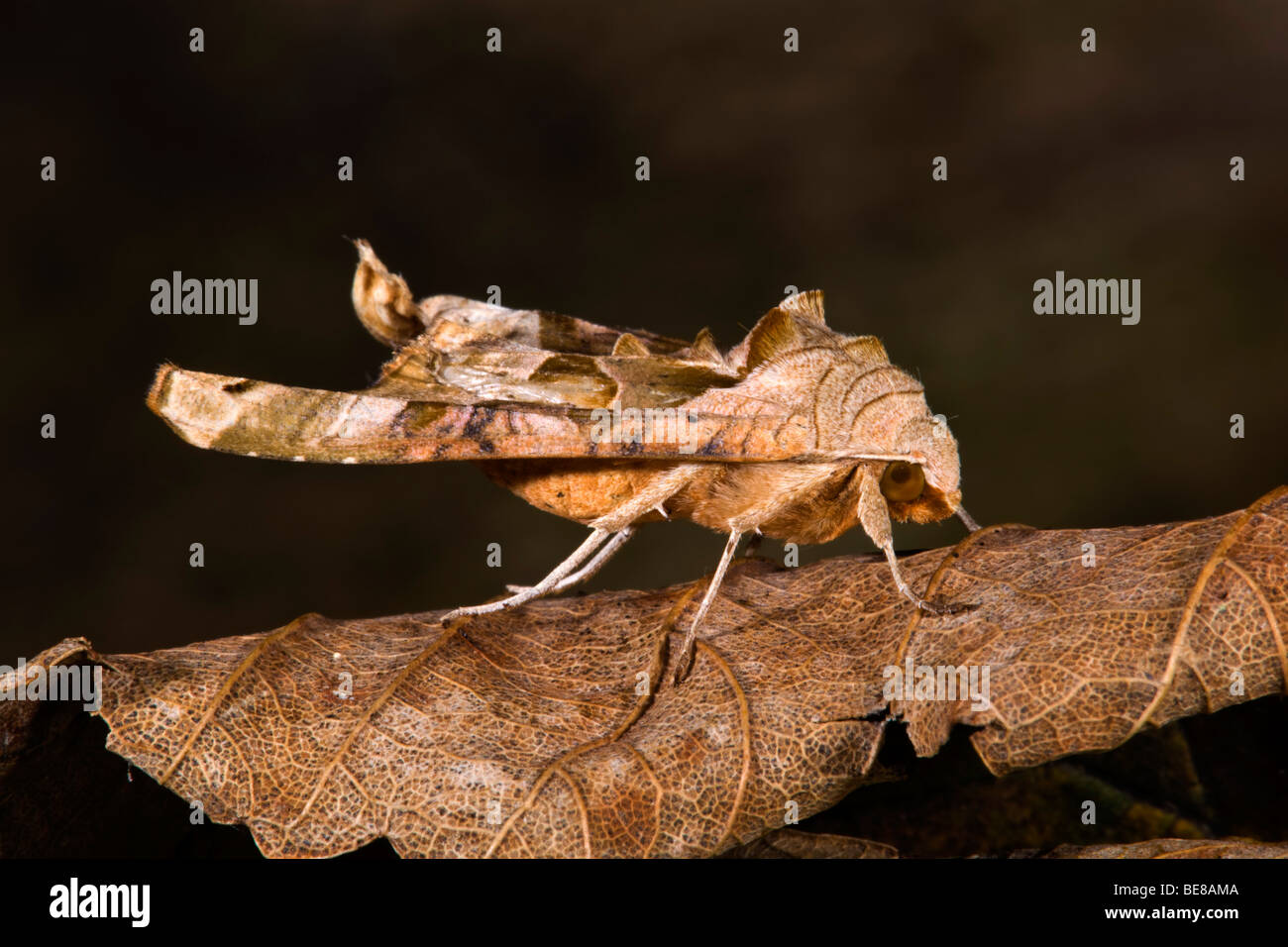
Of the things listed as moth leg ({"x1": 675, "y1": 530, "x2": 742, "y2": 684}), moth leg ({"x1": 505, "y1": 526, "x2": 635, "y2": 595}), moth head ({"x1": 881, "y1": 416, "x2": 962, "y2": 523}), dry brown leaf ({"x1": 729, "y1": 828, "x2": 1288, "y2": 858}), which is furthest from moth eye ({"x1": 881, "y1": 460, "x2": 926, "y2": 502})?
dry brown leaf ({"x1": 729, "y1": 828, "x2": 1288, "y2": 858})

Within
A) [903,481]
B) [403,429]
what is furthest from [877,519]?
[403,429]

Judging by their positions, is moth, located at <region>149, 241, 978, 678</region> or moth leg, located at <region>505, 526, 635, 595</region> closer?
moth, located at <region>149, 241, 978, 678</region>

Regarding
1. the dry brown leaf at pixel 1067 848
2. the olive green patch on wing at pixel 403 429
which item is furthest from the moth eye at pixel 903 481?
the dry brown leaf at pixel 1067 848

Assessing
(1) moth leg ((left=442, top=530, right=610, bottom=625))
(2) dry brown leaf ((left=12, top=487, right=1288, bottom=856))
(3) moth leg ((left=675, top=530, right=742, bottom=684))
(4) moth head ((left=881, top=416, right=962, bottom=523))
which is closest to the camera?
(2) dry brown leaf ((left=12, top=487, right=1288, bottom=856))

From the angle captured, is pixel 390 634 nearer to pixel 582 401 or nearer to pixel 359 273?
pixel 582 401

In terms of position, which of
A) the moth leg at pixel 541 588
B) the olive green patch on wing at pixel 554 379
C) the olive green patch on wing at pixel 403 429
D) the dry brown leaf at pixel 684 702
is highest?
the olive green patch on wing at pixel 554 379

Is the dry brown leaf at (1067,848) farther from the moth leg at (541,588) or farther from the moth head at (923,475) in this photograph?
the moth head at (923,475)

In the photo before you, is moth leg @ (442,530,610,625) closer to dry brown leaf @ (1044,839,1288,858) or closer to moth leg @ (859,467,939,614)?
moth leg @ (859,467,939,614)

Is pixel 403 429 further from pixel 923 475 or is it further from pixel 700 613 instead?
pixel 923 475

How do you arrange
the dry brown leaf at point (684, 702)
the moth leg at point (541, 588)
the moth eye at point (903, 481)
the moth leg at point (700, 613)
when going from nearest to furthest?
the dry brown leaf at point (684, 702) → the moth leg at point (700, 613) → the moth leg at point (541, 588) → the moth eye at point (903, 481)
